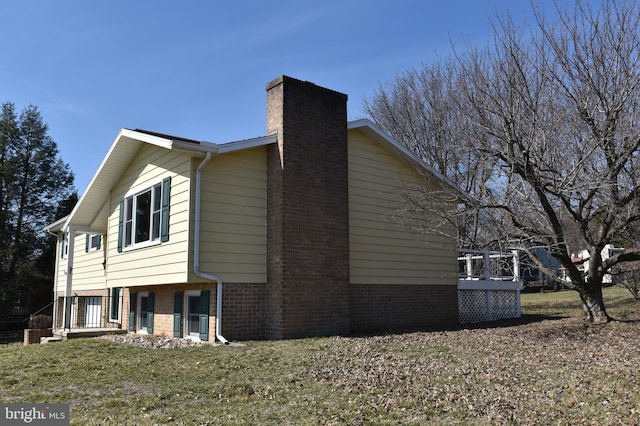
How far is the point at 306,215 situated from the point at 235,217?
159 centimetres

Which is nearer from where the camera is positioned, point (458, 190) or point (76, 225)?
point (458, 190)

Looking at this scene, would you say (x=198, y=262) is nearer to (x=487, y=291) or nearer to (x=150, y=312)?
(x=150, y=312)

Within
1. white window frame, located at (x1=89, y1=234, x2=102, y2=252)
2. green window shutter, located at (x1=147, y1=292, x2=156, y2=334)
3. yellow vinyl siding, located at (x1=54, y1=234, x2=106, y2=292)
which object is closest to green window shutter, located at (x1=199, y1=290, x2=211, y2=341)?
green window shutter, located at (x1=147, y1=292, x2=156, y2=334)

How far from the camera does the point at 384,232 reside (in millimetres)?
14328

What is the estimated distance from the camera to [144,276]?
44.3ft

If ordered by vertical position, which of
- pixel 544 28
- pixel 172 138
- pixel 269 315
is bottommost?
pixel 269 315

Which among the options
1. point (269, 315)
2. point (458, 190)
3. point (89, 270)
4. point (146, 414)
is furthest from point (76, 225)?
point (146, 414)

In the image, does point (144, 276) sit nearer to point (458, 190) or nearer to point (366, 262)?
point (366, 262)

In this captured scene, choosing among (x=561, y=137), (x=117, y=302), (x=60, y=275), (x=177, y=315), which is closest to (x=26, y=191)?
(x=60, y=275)

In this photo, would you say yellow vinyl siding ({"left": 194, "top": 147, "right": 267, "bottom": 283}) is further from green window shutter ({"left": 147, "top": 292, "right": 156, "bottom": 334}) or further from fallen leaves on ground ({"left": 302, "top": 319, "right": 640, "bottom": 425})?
green window shutter ({"left": 147, "top": 292, "right": 156, "bottom": 334})

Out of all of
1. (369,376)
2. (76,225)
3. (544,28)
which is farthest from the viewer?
(76,225)

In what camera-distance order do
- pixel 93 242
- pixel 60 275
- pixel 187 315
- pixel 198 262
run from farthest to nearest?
pixel 60 275 < pixel 93 242 < pixel 187 315 < pixel 198 262

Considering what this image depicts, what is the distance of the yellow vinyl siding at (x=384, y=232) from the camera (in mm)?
13750

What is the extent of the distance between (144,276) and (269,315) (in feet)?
11.9
